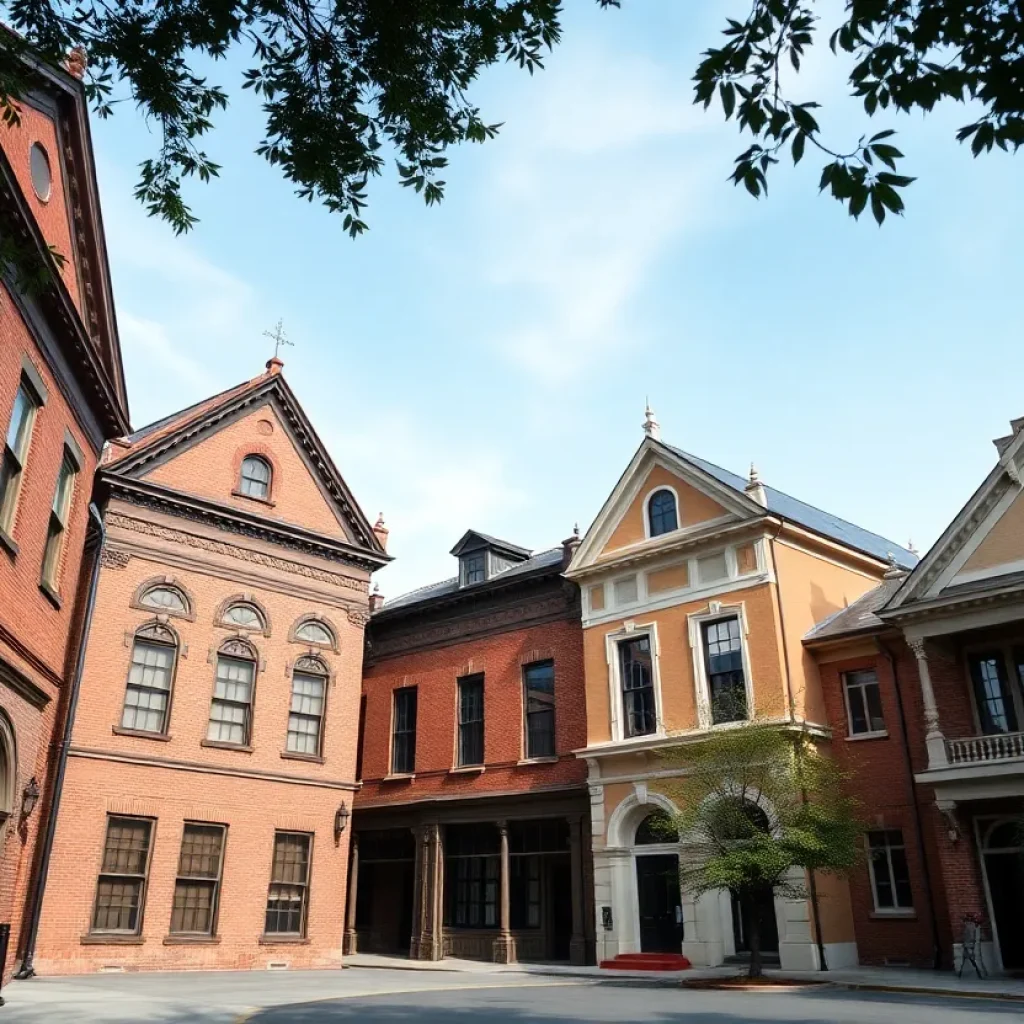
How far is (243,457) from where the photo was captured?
2575 centimetres

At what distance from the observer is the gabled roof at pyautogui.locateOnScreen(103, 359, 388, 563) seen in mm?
23422

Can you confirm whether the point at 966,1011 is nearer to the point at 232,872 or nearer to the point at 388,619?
the point at 232,872

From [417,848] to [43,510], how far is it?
17.9 m

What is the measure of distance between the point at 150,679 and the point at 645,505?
12777mm

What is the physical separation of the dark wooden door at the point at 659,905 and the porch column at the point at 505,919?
4.01 meters

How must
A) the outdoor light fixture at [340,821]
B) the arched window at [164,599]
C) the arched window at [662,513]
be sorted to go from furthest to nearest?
the arched window at [662,513], the outdoor light fixture at [340,821], the arched window at [164,599]

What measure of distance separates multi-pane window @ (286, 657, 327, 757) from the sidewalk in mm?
5690

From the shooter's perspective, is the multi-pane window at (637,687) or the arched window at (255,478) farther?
the arched window at (255,478)

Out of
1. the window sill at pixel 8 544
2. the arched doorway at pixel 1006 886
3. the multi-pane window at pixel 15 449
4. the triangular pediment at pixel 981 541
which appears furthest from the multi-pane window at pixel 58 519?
the arched doorway at pixel 1006 886

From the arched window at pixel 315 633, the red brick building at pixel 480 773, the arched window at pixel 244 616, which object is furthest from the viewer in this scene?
the red brick building at pixel 480 773

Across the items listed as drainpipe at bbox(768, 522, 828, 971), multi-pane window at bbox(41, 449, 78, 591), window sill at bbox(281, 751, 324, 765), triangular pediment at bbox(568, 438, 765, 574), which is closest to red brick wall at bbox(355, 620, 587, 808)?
triangular pediment at bbox(568, 438, 765, 574)

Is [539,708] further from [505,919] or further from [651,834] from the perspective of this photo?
[505,919]

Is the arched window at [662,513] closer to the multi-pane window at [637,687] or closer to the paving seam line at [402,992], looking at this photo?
the multi-pane window at [637,687]

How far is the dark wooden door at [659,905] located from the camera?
22703 millimetres
